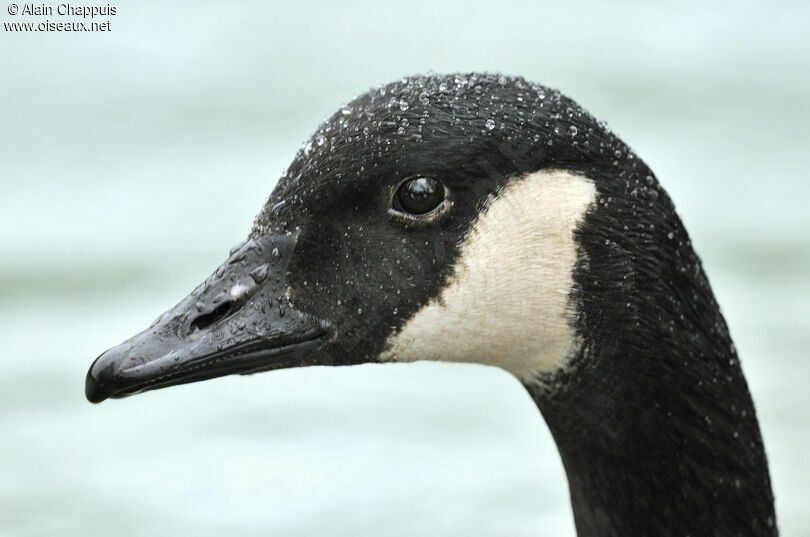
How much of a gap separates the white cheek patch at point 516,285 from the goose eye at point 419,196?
0.14 m

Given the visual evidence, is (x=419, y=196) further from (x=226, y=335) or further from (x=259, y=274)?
(x=226, y=335)

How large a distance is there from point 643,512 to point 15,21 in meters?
7.97

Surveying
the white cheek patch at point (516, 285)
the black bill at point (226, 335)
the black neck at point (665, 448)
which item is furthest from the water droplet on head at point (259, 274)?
the black neck at point (665, 448)

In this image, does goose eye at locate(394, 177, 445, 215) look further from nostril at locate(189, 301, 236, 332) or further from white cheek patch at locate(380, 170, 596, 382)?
nostril at locate(189, 301, 236, 332)

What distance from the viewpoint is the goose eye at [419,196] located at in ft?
13.0

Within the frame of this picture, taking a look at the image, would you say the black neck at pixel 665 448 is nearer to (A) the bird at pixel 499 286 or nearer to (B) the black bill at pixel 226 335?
(A) the bird at pixel 499 286

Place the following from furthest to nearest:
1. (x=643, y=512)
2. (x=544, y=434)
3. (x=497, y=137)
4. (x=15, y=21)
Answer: (x=15, y=21)
(x=544, y=434)
(x=643, y=512)
(x=497, y=137)

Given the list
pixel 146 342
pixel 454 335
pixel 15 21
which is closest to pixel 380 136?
pixel 454 335

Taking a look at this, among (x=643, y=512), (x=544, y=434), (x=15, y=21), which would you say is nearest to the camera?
(x=643, y=512)

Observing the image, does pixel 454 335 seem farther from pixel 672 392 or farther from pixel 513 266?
pixel 672 392

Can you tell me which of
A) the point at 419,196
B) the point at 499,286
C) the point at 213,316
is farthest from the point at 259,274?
the point at 499,286

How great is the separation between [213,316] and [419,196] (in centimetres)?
69

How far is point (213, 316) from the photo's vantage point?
402 centimetres

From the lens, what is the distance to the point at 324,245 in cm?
407
